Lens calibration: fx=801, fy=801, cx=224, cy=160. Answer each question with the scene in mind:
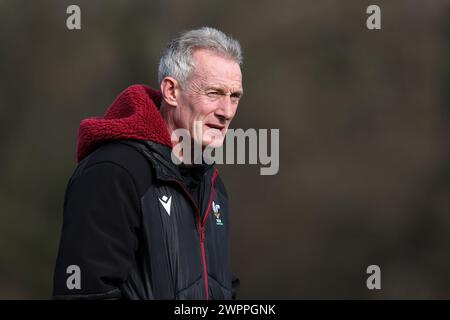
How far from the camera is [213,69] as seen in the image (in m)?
2.56

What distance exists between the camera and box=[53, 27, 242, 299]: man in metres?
2.22

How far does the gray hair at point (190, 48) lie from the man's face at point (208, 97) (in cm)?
2

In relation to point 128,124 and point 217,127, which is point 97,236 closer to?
point 128,124

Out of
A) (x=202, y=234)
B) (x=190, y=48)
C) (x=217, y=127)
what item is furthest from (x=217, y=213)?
(x=190, y=48)

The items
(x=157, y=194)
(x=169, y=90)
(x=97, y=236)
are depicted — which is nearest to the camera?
(x=97, y=236)

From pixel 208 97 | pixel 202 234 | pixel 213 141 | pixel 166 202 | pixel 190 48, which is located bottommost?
pixel 202 234

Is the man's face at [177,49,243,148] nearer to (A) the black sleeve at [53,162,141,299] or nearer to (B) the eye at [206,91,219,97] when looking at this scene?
(B) the eye at [206,91,219,97]

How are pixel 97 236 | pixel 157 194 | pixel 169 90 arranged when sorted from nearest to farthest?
pixel 97 236, pixel 157 194, pixel 169 90

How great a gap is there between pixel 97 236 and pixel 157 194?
25cm

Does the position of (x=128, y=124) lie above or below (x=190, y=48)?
below

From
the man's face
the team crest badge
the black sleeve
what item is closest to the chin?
the man's face

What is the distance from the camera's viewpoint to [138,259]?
2309 mm

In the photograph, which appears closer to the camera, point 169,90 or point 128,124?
point 128,124
